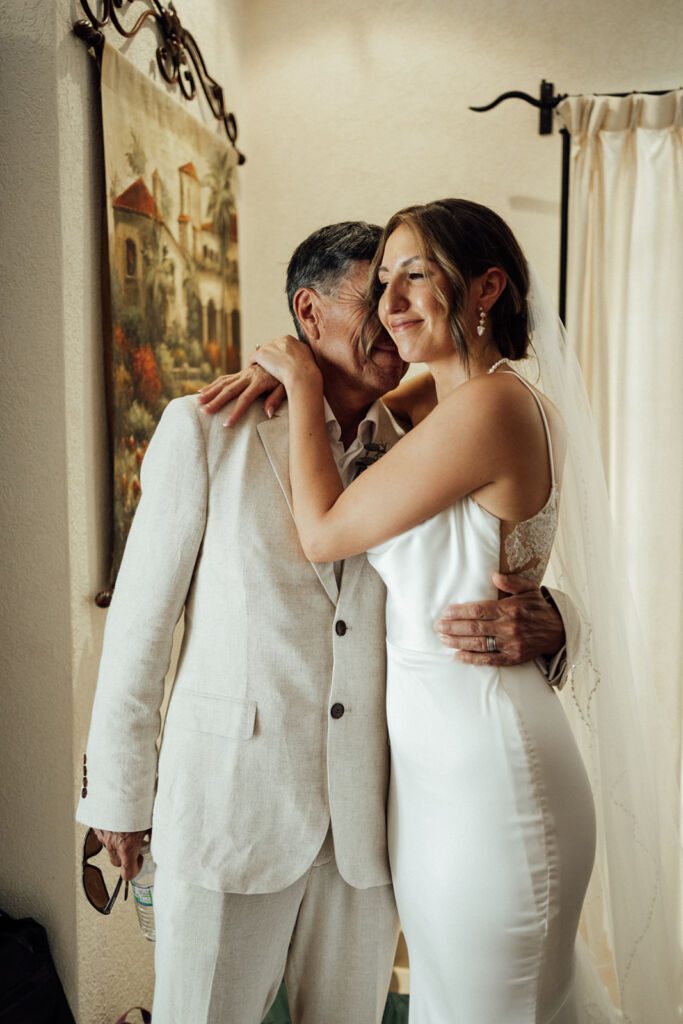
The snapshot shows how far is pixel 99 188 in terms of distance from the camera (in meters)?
1.82

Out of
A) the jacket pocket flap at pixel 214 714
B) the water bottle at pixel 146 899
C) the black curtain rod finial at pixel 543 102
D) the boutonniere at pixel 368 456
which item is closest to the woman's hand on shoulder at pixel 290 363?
the boutonniere at pixel 368 456

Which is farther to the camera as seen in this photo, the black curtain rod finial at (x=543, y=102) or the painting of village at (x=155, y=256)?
the black curtain rod finial at (x=543, y=102)

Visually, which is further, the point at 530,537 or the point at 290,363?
the point at 290,363

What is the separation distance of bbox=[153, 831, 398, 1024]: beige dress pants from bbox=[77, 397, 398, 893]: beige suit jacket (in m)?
0.06

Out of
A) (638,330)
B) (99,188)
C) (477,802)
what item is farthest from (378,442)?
(638,330)

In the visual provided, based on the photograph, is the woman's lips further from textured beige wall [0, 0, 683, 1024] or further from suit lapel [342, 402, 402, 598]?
textured beige wall [0, 0, 683, 1024]

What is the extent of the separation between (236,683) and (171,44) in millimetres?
1702

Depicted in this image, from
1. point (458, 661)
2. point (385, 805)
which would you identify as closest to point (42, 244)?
point (458, 661)

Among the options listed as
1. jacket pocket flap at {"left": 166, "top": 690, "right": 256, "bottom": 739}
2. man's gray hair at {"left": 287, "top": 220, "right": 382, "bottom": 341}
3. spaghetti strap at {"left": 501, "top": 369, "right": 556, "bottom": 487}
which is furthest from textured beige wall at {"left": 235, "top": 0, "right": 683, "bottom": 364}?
jacket pocket flap at {"left": 166, "top": 690, "right": 256, "bottom": 739}

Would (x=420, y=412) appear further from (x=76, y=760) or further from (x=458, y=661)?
(x=76, y=760)

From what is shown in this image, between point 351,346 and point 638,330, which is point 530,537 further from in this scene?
point 638,330

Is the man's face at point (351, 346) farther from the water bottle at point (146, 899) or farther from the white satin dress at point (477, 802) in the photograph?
the water bottle at point (146, 899)

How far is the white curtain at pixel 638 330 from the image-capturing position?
2697 millimetres

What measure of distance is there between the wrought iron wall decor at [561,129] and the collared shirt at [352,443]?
1.49 meters
